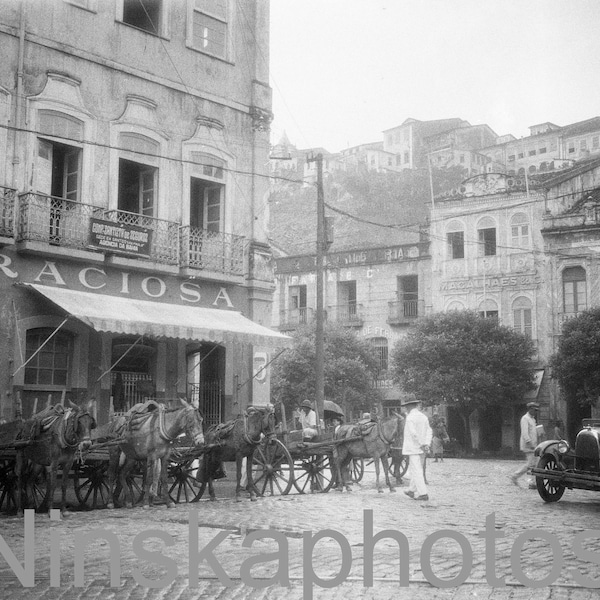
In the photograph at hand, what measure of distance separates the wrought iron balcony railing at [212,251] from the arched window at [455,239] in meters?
23.9

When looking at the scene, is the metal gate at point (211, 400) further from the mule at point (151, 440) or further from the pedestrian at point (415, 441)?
the pedestrian at point (415, 441)

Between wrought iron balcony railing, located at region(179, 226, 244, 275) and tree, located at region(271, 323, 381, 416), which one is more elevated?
wrought iron balcony railing, located at region(179, 226, 244, 275)

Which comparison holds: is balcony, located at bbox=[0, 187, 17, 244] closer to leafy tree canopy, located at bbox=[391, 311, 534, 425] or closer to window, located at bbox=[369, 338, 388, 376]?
leafy tree canopy, located at bbox=[391, 311, 534, 425]

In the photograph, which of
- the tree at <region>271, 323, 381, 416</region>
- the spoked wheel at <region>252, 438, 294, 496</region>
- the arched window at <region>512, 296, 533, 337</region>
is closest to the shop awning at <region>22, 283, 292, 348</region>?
the spoked wheel at <region>252, 438, 294, 496</region>

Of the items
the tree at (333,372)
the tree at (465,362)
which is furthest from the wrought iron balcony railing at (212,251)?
the tree at (333,372)

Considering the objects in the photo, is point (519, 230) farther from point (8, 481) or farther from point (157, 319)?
point (8, 481)

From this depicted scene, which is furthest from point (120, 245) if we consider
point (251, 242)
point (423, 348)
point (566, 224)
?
point (566, 224)

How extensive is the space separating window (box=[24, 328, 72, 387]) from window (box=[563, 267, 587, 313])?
26.9 m

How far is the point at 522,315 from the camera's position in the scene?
3928cm

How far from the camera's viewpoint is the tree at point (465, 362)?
3509 centimetres

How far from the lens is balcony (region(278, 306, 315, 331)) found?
151ft

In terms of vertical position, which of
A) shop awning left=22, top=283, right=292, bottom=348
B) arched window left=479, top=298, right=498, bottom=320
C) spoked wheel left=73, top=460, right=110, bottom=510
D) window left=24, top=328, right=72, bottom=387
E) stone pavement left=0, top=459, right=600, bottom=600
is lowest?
stone pavement left=0, top=459, right=600, bottom=600

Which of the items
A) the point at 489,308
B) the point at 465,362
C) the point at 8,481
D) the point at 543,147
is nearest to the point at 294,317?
the point at 489,308

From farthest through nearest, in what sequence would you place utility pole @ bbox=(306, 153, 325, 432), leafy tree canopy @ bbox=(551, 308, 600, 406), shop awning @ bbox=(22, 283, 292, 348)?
leafy tree canopy @ bbox=(551, 308, 600, 406), utility pole @ bbox=(306, 153, 325, 432), shop awning @ bbox=(22, 283, 292, 348)
